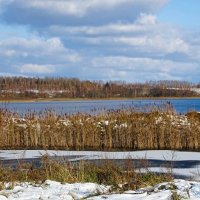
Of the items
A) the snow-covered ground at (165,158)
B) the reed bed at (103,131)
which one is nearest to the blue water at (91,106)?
the reed bed at (103,131)

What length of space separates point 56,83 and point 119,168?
129 meters

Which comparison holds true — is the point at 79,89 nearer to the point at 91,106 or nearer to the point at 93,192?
the point at 91,106

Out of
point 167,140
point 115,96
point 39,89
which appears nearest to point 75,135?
point 167,140

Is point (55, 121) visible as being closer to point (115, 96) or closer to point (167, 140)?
point (167, 140)

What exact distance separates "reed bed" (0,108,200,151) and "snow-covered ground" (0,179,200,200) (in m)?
10.3

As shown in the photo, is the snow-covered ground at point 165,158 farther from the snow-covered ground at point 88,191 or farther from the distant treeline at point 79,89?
the distant treeline at point 79,89

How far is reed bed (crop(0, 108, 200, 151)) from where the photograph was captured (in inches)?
746

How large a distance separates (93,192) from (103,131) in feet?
39.3

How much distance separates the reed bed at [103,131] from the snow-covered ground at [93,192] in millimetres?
10264

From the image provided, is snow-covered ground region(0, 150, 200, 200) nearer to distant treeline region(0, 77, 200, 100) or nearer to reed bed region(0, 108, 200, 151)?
reed bed region(0, 108, 200, 151)

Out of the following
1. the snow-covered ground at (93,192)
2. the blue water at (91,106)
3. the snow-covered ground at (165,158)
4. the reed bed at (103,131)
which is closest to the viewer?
the snow-covered ground at (93,192)

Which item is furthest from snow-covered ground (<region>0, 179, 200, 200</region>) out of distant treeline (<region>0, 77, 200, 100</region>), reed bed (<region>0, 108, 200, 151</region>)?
distant treeline (<region>0, 77, 200, 100</region>)

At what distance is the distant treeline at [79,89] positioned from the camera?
11494 centimetres

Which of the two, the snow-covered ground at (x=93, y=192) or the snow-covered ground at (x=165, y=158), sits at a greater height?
the snow-covered ground at (x=93, y=192)
